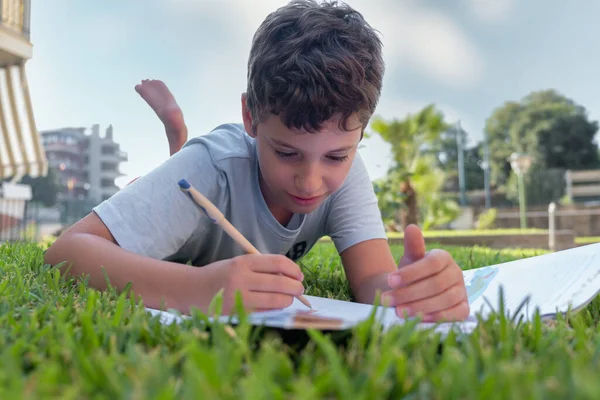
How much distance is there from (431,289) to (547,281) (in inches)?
16.3

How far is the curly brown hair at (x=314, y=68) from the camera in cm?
129

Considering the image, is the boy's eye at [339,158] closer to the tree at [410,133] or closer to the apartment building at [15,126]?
the apartment building at [15,126]

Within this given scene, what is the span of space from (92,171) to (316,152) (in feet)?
178

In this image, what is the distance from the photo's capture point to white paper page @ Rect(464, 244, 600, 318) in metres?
1.05

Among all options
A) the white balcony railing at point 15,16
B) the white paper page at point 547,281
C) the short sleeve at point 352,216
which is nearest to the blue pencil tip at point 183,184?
the white paper page at point 547,281

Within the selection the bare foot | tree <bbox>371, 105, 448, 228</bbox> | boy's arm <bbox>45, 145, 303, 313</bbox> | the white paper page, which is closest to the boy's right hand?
boy's arm <bbox>45, 145, 303, 313</bbox>

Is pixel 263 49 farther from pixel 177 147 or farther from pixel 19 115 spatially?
pixel 19 115

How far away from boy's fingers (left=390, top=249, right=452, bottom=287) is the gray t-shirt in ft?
2.11

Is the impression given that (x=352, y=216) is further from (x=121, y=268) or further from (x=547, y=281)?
(x=121, y=268)

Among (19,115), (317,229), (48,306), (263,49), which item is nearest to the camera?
(48,306)

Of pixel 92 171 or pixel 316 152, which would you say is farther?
pixel 92 171

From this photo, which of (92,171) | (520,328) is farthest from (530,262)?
(92,171)

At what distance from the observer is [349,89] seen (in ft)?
4.37

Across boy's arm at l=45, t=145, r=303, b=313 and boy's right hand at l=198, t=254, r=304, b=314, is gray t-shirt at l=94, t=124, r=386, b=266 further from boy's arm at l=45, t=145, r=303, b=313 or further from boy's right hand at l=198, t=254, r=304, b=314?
boy's right hand at l=198, t=254, r=304, b=314
